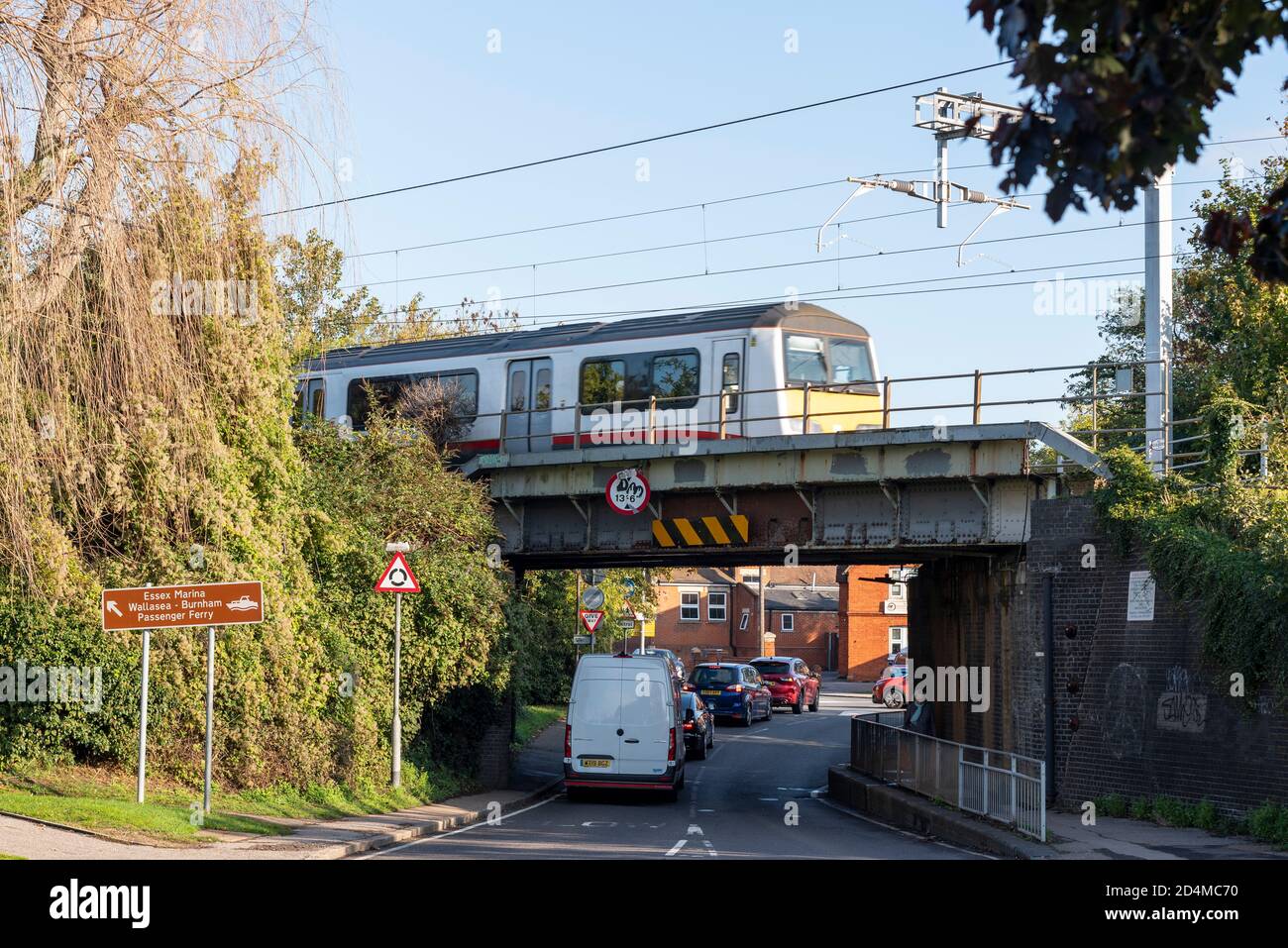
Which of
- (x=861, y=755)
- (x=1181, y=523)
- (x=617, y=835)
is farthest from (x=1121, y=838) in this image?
(x=861, y=755)

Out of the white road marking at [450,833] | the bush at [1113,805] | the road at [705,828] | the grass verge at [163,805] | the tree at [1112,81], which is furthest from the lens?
the bush at [1113,805]

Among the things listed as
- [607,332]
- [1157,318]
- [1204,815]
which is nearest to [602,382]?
[607,332]

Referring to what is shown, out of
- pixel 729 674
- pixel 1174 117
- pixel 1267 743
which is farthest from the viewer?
pixel 729 674

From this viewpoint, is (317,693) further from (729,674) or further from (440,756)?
(729,674)

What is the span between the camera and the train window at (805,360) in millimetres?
26062

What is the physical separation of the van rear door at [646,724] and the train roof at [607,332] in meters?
7.36

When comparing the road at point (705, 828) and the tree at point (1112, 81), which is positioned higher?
the tree at point (1112, 81)

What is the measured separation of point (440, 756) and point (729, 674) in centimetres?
2045

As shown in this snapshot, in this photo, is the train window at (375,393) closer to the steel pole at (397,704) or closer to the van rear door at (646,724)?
the steel pole at (397,704)

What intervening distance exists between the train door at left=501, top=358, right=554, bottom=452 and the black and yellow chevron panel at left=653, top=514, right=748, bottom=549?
4.06 metres

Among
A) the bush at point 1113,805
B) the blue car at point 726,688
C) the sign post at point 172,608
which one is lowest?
the blue car at point 726,688

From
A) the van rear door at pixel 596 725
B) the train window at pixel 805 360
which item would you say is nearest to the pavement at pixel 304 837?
the van rear door at pixel 596 725

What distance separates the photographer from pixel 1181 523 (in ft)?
61.9

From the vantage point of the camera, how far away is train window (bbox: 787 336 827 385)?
85.5 feet
